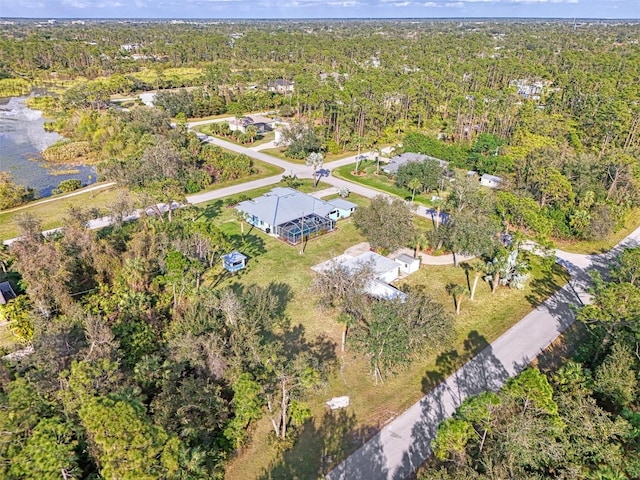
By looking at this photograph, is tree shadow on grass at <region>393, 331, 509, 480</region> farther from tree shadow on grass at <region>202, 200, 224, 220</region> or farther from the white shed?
tree shadow on grass at <region>202, 200, 224, 220</region>

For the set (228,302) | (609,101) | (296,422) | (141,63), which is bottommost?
(141,63)

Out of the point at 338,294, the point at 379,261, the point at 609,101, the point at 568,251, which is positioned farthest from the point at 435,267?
the point at 609,101

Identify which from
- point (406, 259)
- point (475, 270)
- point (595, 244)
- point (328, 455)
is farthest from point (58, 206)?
point (595, 244)

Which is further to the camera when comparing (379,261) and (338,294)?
(379,261)

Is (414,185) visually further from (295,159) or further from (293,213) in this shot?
(295,159)

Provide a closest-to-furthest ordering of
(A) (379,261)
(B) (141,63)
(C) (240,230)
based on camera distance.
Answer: (A) (379,261) → (C) (240,230) → (B) (141,63)

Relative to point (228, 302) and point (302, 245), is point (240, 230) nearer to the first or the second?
point (302, 245)

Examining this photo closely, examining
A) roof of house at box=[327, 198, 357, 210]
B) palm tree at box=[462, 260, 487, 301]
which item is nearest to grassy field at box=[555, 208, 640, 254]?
palm tree at box=[462, 260, 487, 301]
